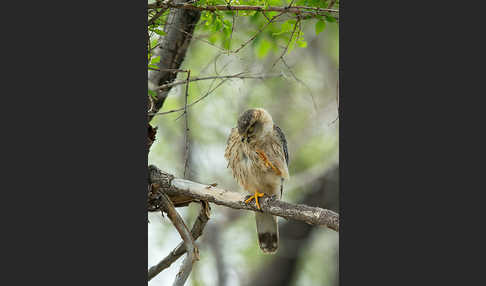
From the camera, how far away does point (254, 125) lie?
3703 millimetres

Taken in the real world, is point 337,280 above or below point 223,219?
below

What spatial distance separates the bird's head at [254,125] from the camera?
3.66 metres

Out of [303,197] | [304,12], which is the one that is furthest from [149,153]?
[303,197]

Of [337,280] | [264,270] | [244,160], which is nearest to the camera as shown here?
[337,280]

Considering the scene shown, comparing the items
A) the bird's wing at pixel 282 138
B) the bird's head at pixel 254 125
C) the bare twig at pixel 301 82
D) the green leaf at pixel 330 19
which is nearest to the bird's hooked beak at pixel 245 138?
the bird's head at pixel 254 125

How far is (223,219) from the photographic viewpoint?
495cm

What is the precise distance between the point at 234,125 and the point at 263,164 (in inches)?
18.3

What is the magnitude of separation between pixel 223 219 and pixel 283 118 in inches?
57.5

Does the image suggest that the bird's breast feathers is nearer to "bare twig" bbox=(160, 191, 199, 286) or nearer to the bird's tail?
the bird's tail

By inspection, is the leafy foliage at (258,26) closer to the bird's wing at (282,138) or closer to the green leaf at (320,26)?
the green leaf at (320,26)

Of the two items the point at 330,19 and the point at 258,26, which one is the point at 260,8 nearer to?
the point at 258,26

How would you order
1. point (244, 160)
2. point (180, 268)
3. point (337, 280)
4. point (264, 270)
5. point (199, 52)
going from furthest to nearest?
point (264, 270), point (199, 52), point (244, 160), point (180, 268), point (337, 280)

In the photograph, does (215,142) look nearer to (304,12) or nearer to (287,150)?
(287,150)

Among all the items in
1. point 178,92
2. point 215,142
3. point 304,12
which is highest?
point 304,12
